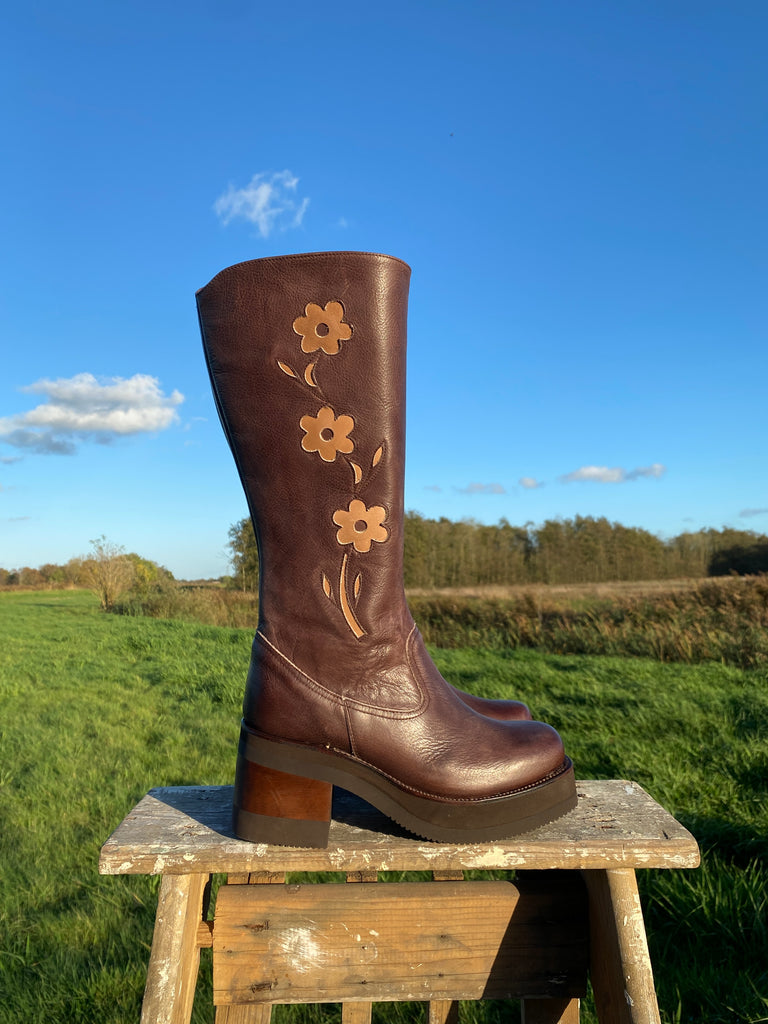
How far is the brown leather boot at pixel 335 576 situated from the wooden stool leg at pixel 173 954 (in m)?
0.16

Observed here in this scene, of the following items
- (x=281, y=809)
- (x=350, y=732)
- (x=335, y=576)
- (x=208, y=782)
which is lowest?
(x=208, y=782)

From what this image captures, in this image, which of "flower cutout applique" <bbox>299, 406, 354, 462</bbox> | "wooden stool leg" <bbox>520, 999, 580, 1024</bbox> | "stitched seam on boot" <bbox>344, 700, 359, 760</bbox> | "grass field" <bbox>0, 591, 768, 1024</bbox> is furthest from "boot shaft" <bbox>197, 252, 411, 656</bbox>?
"grass field" <bbox>0, 591, 768, 1024</bbox>

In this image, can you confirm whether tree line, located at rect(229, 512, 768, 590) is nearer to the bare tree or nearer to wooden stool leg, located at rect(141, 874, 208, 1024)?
the bare tree

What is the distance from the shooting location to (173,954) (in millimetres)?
1188

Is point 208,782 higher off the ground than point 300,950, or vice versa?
point 300,950

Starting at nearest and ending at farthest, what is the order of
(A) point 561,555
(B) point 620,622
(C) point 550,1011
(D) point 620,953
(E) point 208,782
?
(D) point 620,953, (C) point 550,1011, (E) point 208,782, (B) point 620,622, (A) point 561,555

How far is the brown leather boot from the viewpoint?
123 centimetres

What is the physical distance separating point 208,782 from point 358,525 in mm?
3246

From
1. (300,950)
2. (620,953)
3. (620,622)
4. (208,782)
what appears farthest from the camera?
(620,622)

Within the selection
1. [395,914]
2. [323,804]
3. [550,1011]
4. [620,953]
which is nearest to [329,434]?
[323,804]

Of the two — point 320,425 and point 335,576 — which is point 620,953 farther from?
point 320,425

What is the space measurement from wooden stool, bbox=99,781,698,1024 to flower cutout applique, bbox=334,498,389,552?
522 millimetres

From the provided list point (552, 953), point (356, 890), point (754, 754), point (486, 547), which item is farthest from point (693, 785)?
point (486, 547)

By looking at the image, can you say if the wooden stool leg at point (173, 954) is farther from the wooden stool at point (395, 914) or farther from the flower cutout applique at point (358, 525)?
the flower cutout applique at point (358, 525)
